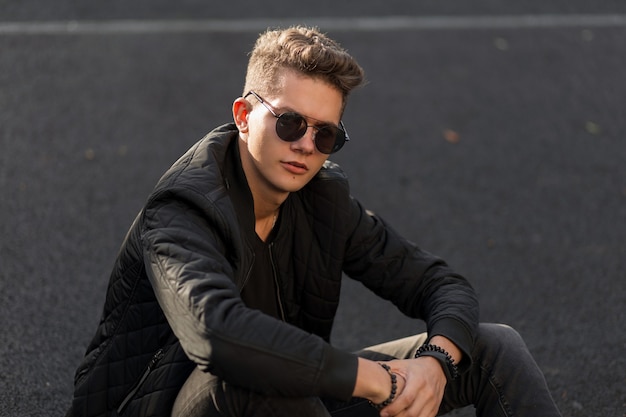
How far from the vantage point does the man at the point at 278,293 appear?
2521 mm


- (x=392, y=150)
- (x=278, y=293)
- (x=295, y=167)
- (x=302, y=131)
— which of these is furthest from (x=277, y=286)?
(x=392, y=150)

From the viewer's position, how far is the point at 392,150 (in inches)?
245

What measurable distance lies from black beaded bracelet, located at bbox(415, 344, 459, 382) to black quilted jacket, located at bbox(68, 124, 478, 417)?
0.09 m

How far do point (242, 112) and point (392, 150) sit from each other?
3152 mm

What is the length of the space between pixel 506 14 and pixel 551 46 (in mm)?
747

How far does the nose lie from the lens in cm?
305

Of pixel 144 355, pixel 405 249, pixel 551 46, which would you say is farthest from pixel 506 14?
pixel 144 355

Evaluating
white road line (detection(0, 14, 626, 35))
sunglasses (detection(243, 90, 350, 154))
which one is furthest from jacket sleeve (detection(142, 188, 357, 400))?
white road line (detection(0, 14, 626, 35))

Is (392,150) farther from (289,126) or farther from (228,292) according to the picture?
(228,292)

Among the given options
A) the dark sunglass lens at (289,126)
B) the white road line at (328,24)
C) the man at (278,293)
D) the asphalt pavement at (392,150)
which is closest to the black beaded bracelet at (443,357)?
the man at (278,293)

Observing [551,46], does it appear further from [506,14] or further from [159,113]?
[159,113]

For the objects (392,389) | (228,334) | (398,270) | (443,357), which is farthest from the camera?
(398,270)

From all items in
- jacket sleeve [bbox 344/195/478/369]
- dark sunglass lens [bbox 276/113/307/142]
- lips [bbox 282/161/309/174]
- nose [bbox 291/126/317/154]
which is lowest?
jacket sleeve [bbox 344/195/478/369]

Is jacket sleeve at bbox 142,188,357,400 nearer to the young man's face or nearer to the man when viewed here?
the man
